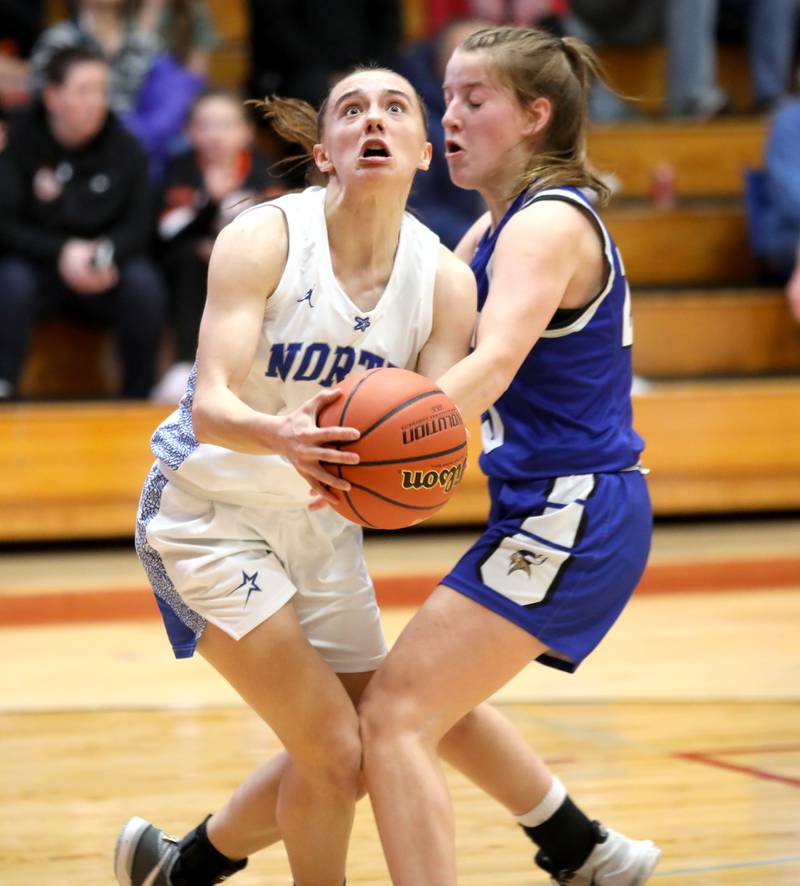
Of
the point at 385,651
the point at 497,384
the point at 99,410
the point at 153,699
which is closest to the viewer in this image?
the point at 497,384

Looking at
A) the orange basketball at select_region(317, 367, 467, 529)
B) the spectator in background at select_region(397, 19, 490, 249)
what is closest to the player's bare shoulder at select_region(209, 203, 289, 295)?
the orange basketball at select_region(317, 367, 467, 529)

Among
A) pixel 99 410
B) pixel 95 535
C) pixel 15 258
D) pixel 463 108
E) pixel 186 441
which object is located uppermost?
pixel 463 108

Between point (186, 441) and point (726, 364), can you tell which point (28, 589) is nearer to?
point (186, 441)

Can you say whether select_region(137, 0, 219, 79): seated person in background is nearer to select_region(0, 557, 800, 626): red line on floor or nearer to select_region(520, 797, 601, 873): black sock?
select_region(0, 557, 800, 626): red line on floor

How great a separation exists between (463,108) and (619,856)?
4.74 feet

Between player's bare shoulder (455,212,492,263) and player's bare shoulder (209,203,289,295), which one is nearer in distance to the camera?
player's bare shoulder (209,203,289,295)

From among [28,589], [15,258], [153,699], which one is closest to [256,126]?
[15,258]

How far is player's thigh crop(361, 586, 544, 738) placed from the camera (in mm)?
Result: 2465

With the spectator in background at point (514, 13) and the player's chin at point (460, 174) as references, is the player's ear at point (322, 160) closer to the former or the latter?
the player's chin at point (460, 174)

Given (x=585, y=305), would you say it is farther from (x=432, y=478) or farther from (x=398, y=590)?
(x=398, y=590)

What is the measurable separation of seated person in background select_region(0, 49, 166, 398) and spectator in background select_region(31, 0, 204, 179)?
551 mm

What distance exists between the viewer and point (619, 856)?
2883 millimetres

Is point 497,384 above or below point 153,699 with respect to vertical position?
above

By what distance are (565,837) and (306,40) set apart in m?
5.15
